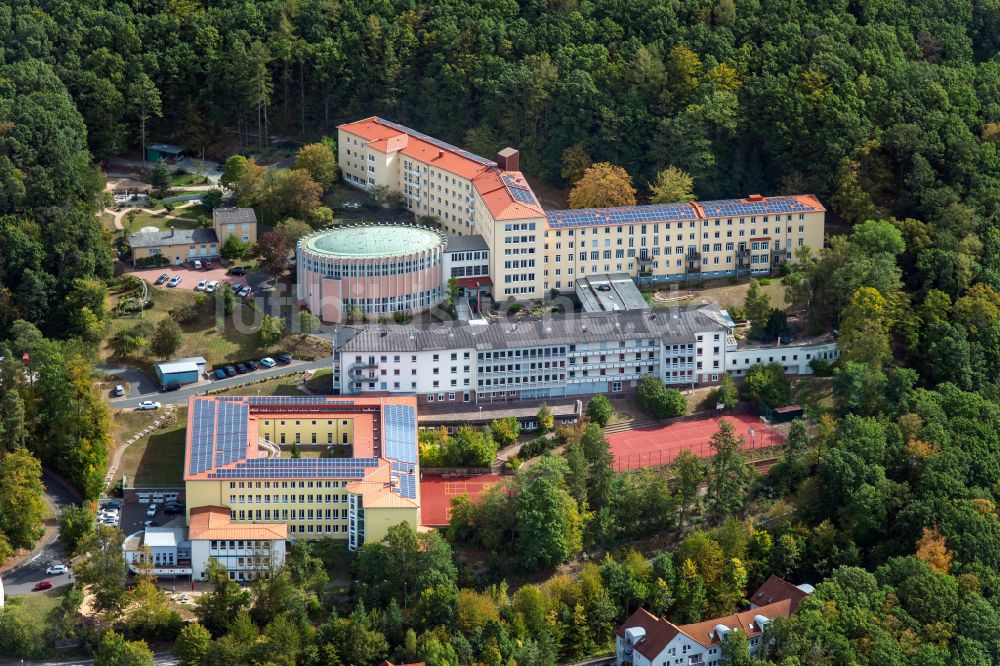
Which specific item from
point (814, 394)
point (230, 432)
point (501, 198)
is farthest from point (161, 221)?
point (814, 394)

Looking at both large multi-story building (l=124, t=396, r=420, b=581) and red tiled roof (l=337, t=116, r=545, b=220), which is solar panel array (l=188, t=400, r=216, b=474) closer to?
large multi-story building (l=124, t=396, r=420, b=581)

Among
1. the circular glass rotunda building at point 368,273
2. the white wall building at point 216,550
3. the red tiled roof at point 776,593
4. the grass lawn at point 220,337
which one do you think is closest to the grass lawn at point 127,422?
the grass lawn at point 220,337

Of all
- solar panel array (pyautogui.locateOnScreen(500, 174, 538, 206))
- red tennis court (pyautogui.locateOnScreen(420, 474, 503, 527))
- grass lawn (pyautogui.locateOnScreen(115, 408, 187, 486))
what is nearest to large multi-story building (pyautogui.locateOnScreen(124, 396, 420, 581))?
red tennis court (pyautogui.locateOnScreen(420, 474, 503, 527))

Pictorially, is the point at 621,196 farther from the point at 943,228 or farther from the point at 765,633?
the point at 765,633

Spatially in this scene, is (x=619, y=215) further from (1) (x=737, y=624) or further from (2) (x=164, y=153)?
(2) (x=164, y=153)

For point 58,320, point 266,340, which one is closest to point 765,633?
point 266,340

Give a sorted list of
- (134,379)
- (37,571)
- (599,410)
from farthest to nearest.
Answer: (134,379) < (599,410) < (37,571)
